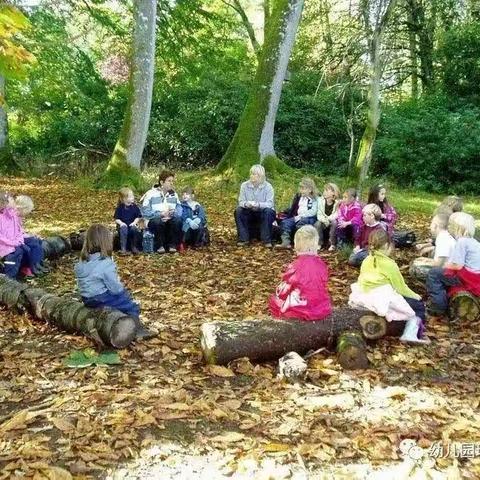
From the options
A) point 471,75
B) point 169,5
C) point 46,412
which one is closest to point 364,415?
point 46,412

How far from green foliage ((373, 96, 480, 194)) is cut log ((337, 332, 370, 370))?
12461mm

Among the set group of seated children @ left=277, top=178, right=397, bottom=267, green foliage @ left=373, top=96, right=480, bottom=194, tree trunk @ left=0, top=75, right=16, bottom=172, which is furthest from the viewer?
tree trunk @ left=0, top=75, right=16, bottom=172

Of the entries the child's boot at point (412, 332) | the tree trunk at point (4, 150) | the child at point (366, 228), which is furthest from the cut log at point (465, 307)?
the tree trunk at point (4, 150)

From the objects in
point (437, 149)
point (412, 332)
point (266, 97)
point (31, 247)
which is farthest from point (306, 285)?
point (437, 149)

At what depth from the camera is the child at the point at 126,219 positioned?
896 cm

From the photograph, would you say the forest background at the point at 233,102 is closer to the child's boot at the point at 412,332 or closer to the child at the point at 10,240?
the child at the point at 10,240

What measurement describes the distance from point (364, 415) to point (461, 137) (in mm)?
13788

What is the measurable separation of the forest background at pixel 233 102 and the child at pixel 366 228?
7859 millimetres

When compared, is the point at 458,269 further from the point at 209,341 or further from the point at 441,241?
the point at 209,341

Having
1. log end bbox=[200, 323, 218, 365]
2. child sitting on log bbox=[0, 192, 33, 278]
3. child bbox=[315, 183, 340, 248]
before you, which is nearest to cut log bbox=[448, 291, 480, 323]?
log end bbox=[200, 323, 218, 365]

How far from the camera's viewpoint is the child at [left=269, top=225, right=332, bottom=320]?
5.17 meters

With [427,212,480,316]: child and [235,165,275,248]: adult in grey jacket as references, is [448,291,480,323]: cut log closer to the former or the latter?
[427,212,480,316]: child

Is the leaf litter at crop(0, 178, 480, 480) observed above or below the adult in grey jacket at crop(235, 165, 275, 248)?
below

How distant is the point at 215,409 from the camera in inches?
158
